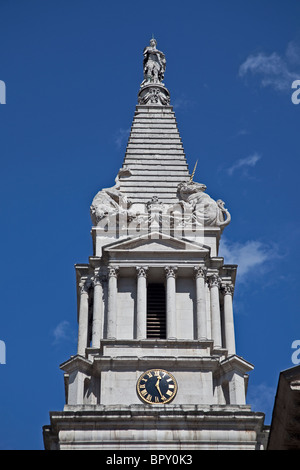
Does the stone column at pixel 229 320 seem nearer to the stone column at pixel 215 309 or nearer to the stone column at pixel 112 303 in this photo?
the stone column at pixel 215 309

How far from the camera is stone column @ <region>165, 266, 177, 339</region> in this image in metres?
57.5

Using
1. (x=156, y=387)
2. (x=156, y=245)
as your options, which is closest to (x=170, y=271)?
(x=156, y=245)

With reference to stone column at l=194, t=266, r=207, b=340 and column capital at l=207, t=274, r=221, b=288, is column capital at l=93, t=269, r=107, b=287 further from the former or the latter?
column capital at l=207, t=274, r=221, b=288

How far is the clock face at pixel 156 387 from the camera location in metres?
54.5

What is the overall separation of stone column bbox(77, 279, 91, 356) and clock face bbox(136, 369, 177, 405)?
4227 mm

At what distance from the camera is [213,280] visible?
60.7 meters

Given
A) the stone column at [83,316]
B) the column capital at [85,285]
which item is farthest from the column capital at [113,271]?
the stone column at [83,316]

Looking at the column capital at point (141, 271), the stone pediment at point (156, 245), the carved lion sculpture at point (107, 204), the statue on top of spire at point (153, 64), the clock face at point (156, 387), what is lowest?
the clock face at point (156, 387)

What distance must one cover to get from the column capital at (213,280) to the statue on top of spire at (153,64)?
1940cm

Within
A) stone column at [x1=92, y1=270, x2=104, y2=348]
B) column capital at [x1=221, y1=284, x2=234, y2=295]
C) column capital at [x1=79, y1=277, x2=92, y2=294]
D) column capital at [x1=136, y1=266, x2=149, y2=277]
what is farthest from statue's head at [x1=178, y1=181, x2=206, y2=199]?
column capital at [x1=79, y1=277, x2=92, y2=294]

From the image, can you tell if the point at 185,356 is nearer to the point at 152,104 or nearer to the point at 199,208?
the point at 199,208

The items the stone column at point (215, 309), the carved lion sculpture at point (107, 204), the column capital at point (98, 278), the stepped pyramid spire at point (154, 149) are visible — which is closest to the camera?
the stone column at point (215, 309)

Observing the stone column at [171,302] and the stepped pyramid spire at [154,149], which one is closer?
the stone column at [171,302]

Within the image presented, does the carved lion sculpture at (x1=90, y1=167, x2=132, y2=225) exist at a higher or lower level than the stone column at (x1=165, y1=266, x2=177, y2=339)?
higher
